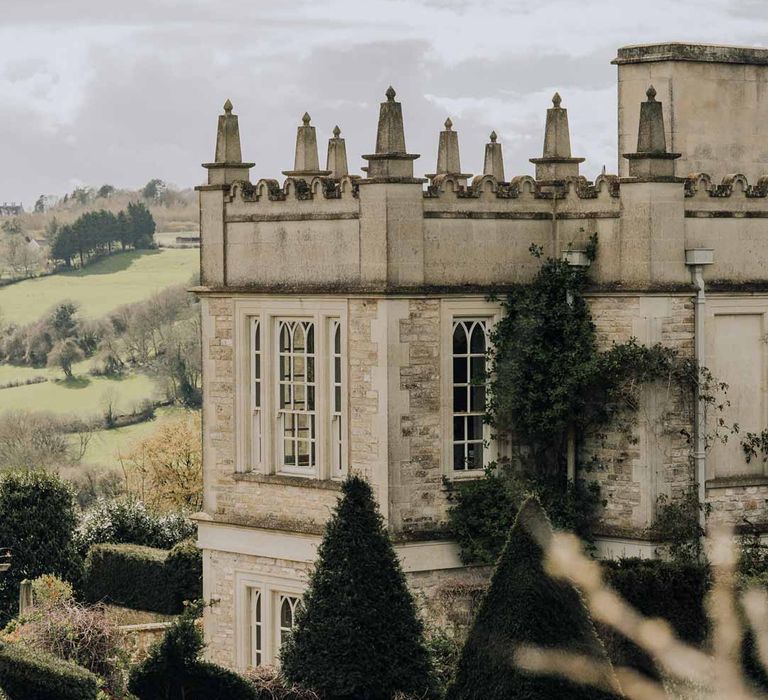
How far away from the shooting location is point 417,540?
25375mm

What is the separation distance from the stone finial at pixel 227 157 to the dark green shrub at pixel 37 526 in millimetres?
10651

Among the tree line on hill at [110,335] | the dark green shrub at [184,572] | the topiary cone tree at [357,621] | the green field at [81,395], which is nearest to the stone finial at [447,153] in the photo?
the topiary cone tree at [357,621]

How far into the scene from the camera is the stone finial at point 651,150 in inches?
998

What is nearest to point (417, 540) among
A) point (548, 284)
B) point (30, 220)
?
point (548, 284)

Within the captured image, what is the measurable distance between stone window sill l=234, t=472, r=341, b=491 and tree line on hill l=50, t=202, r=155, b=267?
91520 mm

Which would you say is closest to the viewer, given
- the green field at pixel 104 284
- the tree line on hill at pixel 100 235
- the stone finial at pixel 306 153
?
the stone finial at pixel 306 153

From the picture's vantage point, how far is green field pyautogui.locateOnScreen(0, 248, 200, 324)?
4370 inches

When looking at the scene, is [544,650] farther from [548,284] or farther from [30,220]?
[30,220]

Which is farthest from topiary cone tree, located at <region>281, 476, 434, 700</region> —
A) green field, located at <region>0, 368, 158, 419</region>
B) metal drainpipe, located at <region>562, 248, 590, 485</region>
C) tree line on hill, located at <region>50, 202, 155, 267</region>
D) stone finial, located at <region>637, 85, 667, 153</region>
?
tree line on hill, located at <region>50, 202, 155, 267</region>

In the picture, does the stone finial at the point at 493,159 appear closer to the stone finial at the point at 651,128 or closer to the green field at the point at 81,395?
the stone finial at the point at 651,128

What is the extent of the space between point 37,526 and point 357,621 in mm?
14936

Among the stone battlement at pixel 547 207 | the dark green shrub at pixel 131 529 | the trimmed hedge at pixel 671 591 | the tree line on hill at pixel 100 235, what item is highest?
the tree line on hill at pixel 100 235

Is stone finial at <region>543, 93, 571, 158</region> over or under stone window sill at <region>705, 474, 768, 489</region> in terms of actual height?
over

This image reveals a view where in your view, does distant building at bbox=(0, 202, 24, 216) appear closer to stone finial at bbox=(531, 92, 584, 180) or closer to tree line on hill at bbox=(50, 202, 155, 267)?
tree line on hill at bbox=(50, 202, 155, 267)
